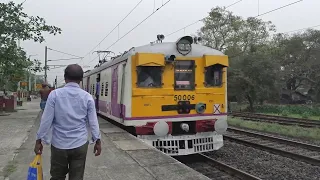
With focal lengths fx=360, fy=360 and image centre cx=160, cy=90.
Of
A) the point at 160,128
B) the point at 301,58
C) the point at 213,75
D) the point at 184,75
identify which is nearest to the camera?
the point at 160,128

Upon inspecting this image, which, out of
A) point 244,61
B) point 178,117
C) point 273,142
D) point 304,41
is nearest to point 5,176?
point 178,117

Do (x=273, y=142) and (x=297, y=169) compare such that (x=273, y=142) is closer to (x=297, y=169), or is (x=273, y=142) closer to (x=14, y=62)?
(x=297, y=169)

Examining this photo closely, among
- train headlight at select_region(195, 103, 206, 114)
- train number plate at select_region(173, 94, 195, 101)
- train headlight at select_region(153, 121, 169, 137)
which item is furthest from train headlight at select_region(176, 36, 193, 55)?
train headlight at select_region(153, 121, 169, 137)

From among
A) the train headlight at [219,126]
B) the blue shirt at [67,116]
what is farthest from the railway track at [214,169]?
the blue shirt at [67,116]

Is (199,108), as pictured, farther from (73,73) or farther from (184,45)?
(73,73)

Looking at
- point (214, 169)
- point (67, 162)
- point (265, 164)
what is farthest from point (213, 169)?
point (67, 162)

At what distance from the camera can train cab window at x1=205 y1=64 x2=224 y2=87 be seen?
9.14 meters

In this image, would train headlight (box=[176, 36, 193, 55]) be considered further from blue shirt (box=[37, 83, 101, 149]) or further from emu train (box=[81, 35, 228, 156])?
blue shirt (box=[37, 83, 101, 149])

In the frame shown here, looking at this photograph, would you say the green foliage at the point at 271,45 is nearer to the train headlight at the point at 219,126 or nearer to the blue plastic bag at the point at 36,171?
the train headlight at the point at 219,126

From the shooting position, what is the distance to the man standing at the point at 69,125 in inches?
145

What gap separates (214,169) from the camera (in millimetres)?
8148

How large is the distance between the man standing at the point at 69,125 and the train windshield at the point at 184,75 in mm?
5120

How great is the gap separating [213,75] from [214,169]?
95.2 inches

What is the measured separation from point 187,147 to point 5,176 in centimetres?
419
